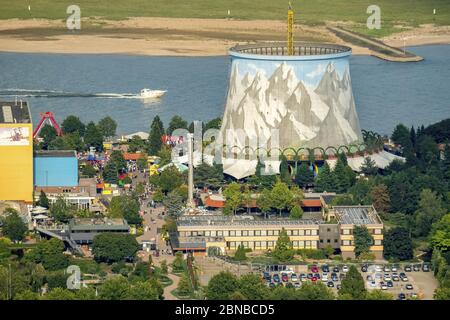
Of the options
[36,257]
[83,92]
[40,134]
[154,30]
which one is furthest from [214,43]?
[36,257]

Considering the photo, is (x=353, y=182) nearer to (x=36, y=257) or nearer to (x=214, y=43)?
(x=36, y=257)

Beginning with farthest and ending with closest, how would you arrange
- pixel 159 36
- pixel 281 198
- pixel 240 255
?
1. pixel 159 36
2. pixel 281 198
3. pixel 240 255

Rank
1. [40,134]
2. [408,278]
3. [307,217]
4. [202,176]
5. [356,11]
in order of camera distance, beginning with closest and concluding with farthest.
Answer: [408,278] → [307,217] → [202,176] → [40,134] → [356,11]

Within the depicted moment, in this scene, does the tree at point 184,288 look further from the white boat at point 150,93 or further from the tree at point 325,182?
the white boat at point 150,93

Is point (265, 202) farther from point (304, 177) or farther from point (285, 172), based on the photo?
point (285, 172)

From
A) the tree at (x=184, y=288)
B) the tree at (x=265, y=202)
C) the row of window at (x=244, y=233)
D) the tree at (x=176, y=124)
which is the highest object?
the tree at (x=176, y=124)

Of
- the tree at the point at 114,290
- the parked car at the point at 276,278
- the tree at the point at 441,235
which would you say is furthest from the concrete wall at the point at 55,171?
the tree at the point at 114,290

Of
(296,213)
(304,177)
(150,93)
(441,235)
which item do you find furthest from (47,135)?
(441,235)
